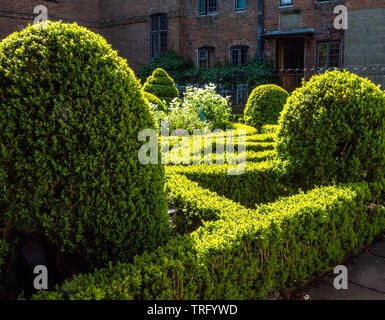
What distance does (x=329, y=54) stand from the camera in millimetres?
18688

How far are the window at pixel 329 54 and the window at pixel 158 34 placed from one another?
375 inches

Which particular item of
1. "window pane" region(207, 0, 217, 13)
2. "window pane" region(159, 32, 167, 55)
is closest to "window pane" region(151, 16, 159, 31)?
"window pane" region(159, 32, 167, 55)

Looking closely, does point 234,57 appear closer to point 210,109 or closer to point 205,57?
point 205,57

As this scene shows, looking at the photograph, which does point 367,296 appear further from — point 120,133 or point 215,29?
point 215,29

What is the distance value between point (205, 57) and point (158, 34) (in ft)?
11.9

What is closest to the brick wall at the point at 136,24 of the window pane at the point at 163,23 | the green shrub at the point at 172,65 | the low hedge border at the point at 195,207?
the window pane at the point at 163,23

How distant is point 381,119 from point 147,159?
134 inches

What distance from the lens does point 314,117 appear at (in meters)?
4.84

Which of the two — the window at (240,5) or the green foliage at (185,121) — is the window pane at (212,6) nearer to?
the window at (240,5)

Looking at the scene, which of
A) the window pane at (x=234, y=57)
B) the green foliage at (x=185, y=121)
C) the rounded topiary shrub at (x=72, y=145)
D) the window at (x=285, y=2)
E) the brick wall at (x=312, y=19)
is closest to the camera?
the rounded topiary shrub at (x=72, y=145)

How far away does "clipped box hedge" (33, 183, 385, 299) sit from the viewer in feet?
7.86

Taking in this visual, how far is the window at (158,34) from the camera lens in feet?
77.9

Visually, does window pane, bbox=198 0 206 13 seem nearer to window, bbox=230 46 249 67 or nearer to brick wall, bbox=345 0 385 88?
window, bbox=230 46 249 67

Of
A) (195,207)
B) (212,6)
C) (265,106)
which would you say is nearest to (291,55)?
(212,6)
